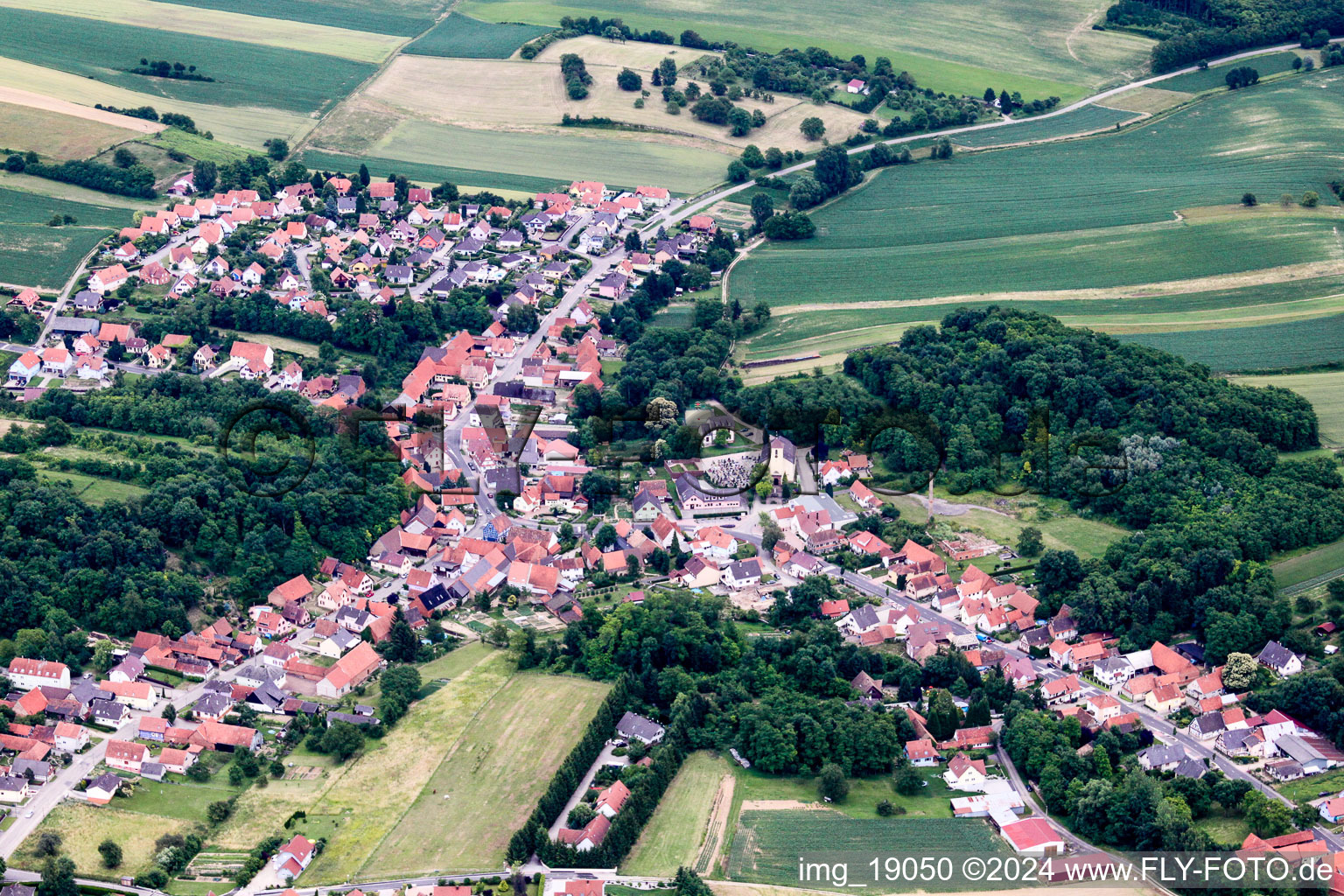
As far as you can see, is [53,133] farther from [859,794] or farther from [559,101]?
[859,794]

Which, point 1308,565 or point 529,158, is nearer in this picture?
point 1308,565

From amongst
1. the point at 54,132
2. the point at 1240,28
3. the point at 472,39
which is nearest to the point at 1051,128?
the point at 1240,28

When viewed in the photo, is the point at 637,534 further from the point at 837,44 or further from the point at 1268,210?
the point at 837,44

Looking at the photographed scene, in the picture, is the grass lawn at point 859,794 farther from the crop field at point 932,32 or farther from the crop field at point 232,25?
the crop field at point 232,25

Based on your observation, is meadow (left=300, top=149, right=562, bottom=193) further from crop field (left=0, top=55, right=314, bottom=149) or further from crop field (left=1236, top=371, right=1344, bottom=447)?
crop field (left=1236, top=371, right=1344, bottom=447)

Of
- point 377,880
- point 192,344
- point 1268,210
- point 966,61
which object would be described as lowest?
point 377,880

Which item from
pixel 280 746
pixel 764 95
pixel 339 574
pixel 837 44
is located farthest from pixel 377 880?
pixel 837 44

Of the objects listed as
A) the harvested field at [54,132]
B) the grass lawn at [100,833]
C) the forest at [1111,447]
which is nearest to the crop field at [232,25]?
the harvested field at [54,132]
